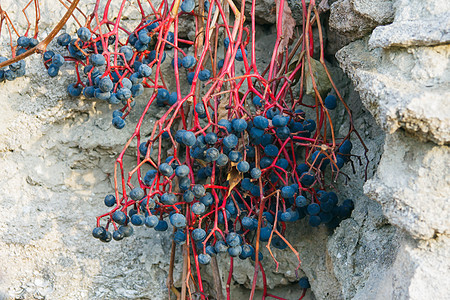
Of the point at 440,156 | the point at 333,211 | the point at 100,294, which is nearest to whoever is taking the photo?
the point at 440,156

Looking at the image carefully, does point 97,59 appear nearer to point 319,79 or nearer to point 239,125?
point 239,125

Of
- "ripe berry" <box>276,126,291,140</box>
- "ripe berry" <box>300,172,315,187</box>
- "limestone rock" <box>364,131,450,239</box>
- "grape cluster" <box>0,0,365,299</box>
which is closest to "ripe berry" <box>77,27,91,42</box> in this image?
"grape cluster" <box>0,0,365,299</box>

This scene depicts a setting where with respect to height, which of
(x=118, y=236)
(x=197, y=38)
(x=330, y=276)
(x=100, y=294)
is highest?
(x=197, y=38)

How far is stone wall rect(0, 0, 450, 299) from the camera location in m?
1.15

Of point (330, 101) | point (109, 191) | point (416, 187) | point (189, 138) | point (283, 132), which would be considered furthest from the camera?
point (109, 191)

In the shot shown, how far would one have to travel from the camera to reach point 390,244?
1.16 meters

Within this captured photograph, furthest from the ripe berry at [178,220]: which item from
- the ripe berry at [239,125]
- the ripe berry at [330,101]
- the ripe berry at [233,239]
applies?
the ripe berry at [330,101]

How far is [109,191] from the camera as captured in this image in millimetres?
1520

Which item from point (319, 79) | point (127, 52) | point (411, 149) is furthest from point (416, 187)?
point (127, 52)

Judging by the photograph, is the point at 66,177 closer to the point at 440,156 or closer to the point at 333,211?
the point at 333,211

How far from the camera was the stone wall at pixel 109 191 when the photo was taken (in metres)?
1.15

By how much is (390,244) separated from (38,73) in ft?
3.33

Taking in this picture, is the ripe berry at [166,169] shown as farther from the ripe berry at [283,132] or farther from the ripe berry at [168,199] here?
the ripe berry at [283,132]

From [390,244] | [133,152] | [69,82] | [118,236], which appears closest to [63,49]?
[69,82]
